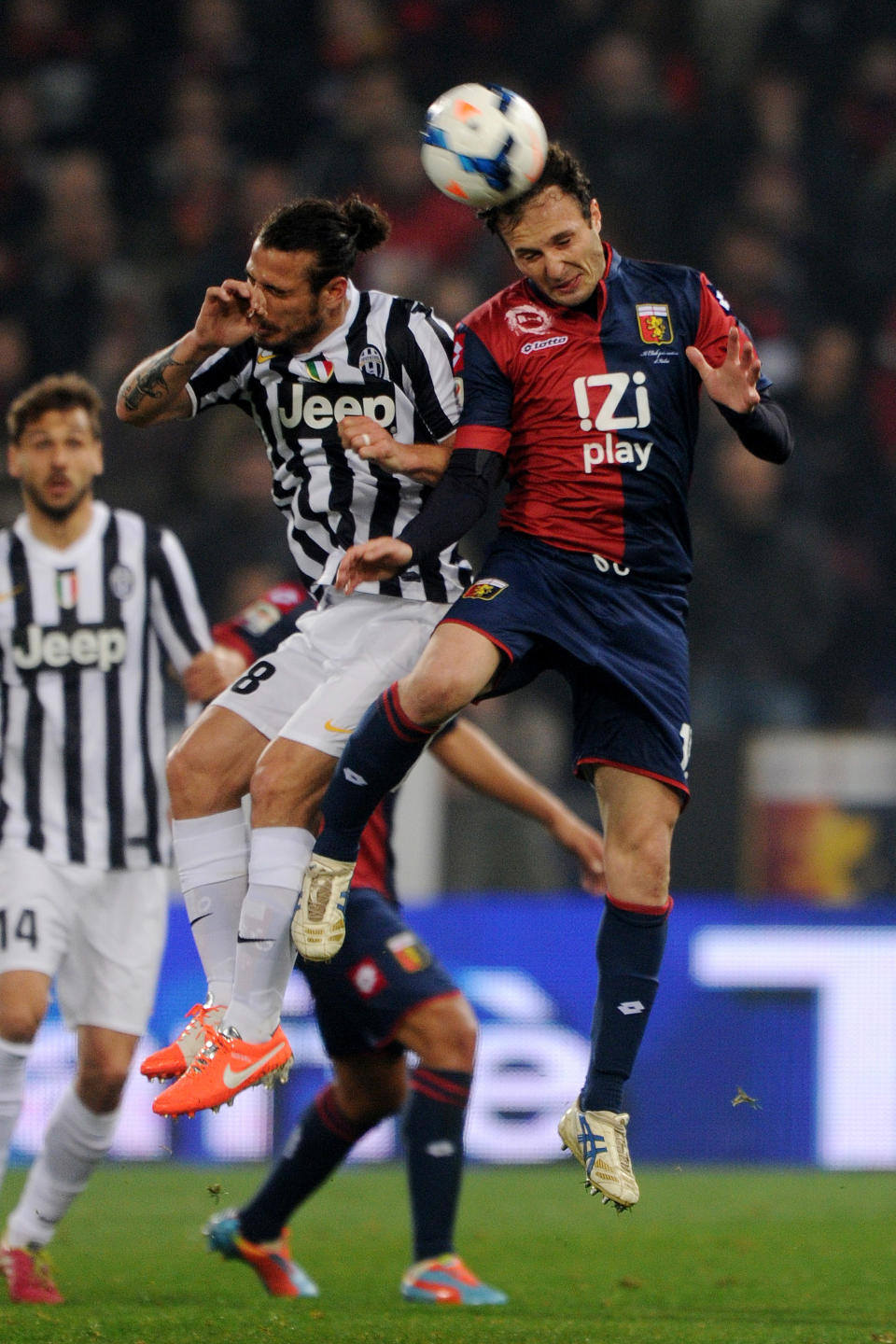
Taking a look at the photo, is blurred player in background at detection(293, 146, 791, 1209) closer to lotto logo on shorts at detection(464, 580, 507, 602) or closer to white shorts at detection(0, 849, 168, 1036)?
lotto logo on shorts at detection(464, 580, 507, 602)

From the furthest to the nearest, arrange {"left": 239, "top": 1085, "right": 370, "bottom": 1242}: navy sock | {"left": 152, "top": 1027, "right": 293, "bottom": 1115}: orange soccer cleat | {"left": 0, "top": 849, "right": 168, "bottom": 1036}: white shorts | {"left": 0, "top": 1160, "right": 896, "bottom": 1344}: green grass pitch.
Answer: {"left": 239, "top": 1085, "right": 370, "bottom": 1242}: navy sock
{"left": 0, "top": 849, "right": 168, "bottom": 1036}: white shorts
{"left": 0, "top": 1160, "right": 896, "bottom": 1344}: green grass pitch
{"left": 152, "top": 1027, "right": 293, "bottom": 1115}: orange soccer cleat

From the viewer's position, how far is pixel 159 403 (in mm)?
4254

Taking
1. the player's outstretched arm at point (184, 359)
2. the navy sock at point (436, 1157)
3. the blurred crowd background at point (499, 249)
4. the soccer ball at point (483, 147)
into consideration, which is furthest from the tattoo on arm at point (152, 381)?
the blurred crowd background at point (499, 249)

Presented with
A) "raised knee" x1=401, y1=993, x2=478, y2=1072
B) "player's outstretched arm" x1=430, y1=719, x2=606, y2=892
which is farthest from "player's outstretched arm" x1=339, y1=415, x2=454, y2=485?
"raised knee" x1=401, y1=993, x2=478, y2=1072

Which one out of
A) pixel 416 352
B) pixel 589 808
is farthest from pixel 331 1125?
pixel 589 808

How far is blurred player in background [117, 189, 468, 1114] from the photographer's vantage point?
4.10m

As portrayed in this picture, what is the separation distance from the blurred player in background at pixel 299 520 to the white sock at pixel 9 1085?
110 cm

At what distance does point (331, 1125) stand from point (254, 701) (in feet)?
5.44

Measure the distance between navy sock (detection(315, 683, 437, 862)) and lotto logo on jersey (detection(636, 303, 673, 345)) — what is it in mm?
979

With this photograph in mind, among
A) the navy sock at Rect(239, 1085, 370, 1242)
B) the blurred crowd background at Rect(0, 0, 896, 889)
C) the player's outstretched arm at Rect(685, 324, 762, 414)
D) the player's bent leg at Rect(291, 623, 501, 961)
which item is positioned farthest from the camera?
the blurred crowd background at Rect(0, 0, 896, 889)

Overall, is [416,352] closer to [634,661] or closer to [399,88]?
[634,661]

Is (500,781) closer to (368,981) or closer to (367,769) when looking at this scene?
(368,981)

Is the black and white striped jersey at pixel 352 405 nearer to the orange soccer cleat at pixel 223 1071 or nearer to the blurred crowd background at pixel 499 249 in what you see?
the orange soccer cleat at pixel 223 1071

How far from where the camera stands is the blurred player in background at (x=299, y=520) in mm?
4098
